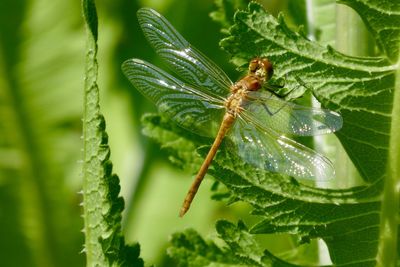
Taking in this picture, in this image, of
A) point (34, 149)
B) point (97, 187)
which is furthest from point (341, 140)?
point (34, 149)

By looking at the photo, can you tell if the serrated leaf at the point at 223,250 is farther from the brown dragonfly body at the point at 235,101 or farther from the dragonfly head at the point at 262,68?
the dragonfly head at the point at 262,68

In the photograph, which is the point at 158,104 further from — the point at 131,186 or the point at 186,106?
the point at 131,186

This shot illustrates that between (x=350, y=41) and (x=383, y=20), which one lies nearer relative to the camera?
(x=383, y=20)

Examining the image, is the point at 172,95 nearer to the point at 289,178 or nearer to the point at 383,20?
the point at 289,178

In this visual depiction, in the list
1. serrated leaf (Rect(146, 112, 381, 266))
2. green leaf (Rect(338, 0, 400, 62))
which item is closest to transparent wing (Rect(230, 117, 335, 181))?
serrated leaf (Rect(146, 112, 381, 266))

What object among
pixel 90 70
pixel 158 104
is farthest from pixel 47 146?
pixel 90 70

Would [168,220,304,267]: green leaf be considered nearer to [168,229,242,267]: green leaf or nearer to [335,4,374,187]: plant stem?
[168,229,242,267]: green leaf
